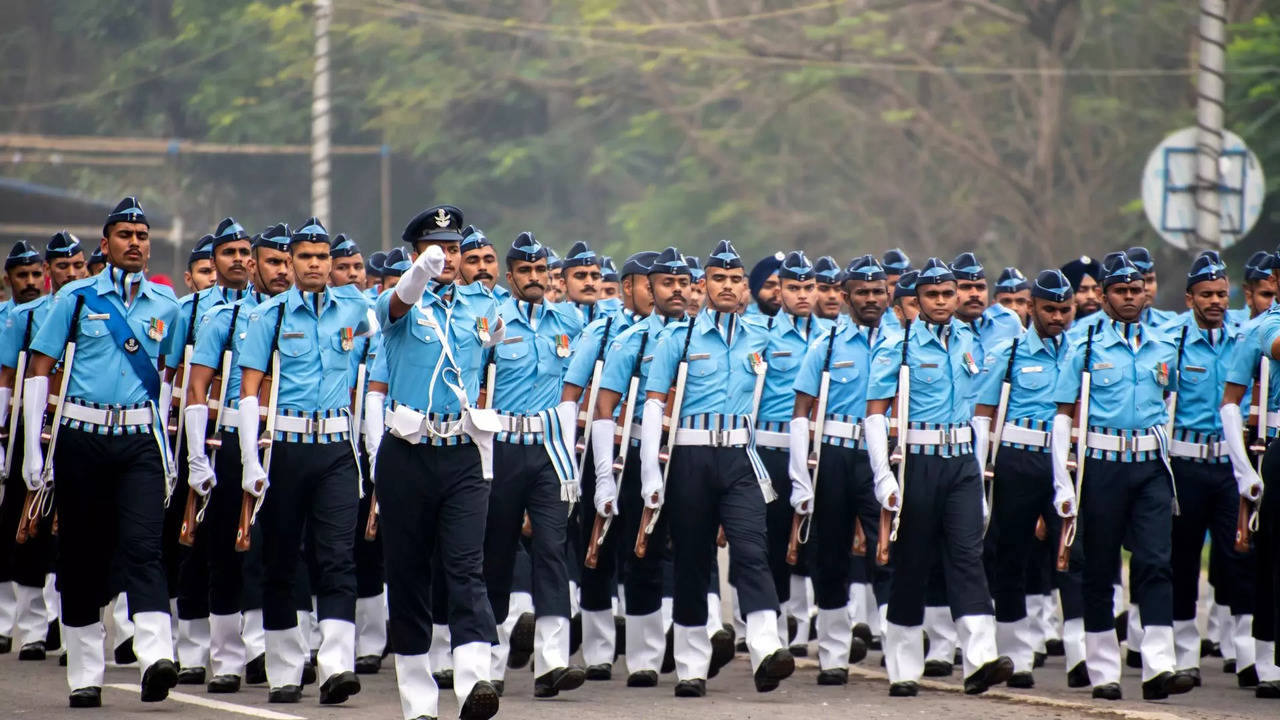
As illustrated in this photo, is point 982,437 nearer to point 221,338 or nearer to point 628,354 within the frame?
point 628,354

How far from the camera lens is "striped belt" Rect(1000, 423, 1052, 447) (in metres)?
12.0

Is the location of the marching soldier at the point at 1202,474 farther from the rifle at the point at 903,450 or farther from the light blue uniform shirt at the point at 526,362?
the light blue uniform shirt at the point at 526,362

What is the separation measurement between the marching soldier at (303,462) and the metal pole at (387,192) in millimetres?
27490

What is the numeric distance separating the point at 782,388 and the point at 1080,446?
2284 millimetres

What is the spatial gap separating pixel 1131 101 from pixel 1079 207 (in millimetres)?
2043

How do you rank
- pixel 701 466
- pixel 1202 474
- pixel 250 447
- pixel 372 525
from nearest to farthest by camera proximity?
pixel 250 447
pixel 701 466
pixel 372 525
pixel 1202 474

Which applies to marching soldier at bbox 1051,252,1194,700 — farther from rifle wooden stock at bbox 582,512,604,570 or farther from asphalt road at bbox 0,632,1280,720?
rifle wooden stock at bbox 582,512,604,570

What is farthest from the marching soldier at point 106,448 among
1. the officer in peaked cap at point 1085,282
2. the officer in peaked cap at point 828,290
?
the officer in peaked cap at point 1085,282

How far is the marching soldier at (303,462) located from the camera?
404 inches

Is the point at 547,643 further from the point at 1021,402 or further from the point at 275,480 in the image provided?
the point at 1021,402

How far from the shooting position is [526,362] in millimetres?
11336

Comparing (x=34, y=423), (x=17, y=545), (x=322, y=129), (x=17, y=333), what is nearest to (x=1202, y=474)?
(x=34, y=423)

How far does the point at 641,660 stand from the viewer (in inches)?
467

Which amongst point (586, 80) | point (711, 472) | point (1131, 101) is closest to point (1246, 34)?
point (1131, 101)
